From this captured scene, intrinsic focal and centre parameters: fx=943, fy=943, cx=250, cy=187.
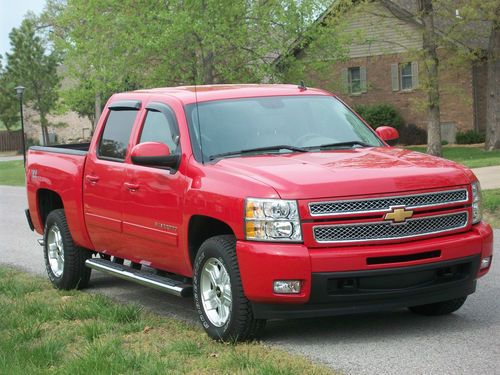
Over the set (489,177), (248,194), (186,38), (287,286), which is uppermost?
(186,38)

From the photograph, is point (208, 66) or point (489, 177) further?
point (208, 66)

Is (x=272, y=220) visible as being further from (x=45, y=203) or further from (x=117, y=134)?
(x=45, y=203)

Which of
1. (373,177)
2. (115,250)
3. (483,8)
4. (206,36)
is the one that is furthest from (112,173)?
(483,8)

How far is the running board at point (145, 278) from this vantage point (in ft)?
23.7

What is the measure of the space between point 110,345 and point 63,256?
3092 millimetres

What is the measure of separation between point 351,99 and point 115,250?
121 ft

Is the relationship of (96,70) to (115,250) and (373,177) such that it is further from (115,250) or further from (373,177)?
(373,177)

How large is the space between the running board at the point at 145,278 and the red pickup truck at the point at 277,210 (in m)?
0.02

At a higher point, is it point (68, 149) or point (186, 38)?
point (186, 38)

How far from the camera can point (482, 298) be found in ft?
26.4

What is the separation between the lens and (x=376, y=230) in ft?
20.6

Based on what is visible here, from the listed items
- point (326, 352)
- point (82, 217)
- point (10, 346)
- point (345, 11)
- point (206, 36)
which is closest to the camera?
point (326, 352)

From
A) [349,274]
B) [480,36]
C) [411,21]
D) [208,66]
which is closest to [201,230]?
[349,274]

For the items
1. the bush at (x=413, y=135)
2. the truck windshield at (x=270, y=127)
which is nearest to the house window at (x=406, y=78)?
the bush at (x=413, y=135)
